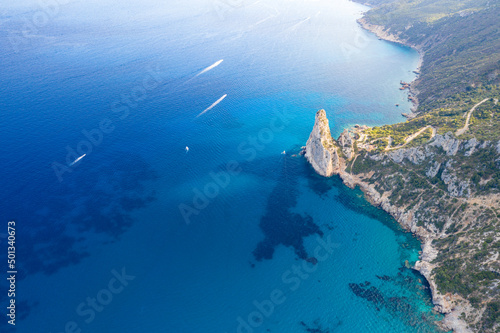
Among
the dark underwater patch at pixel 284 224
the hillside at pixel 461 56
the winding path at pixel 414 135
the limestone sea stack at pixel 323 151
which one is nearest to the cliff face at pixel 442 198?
the limestone sea stack at pixel 323 151

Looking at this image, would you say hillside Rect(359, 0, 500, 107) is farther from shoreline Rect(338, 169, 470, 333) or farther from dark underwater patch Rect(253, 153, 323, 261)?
dark underwater patch Rect(253, 153, 323, 261)

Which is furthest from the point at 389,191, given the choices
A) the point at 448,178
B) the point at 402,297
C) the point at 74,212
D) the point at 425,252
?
the point at 74,212

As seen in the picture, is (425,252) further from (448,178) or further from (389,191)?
(448,178)

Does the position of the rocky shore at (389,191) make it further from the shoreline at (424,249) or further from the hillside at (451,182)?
the hillside at (451,182)

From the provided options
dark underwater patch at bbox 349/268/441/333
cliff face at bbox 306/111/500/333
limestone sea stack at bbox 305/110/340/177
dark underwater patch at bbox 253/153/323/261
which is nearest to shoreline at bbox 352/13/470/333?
cliff face at bbox 306/111/500/333

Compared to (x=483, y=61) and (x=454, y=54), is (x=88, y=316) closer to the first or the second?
(x=483, y=61)

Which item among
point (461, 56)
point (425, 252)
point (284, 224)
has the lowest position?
point (425, 252)
